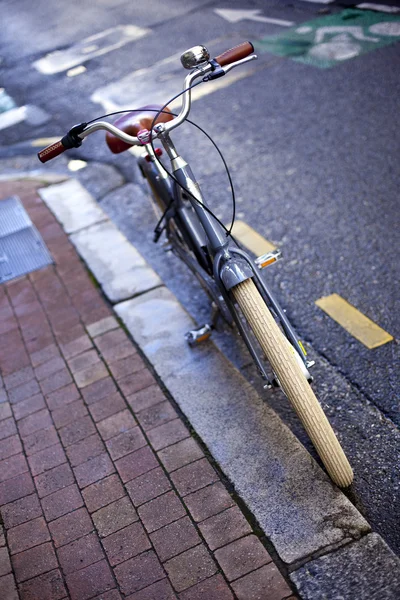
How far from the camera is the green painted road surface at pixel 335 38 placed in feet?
24.9

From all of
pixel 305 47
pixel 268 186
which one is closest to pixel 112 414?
pixel 268 186

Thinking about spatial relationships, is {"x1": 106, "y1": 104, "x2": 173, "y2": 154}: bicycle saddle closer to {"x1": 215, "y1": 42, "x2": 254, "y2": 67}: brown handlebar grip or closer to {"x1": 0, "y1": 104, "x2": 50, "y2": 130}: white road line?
{"x1": 215, "y1": 42, "x2": 254, "y2": 67}: brown handlebar grip

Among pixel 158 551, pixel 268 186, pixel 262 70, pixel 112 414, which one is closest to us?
pixel 158 551

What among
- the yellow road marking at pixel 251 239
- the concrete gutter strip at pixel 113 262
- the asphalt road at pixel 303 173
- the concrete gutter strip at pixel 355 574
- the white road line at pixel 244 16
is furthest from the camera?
the white road line at pixel 244 16

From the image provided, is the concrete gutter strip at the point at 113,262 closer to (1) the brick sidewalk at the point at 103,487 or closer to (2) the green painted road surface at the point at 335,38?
(1) the brick sidewalk at the point at 103,487

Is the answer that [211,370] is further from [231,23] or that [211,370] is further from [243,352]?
[231,23]

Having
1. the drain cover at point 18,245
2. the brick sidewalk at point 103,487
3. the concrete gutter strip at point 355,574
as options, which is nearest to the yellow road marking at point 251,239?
the brick sidewalk at point 103,487

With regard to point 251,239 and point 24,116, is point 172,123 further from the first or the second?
point 24,116

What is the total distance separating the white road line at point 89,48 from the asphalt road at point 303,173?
82 millimetres

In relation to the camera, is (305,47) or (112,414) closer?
(112,414)

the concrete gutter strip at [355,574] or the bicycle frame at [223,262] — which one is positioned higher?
the bicycle frame at [223,262]

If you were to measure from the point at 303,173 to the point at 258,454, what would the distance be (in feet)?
9.81

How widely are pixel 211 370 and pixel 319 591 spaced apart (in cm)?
148

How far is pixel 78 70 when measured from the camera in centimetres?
973
